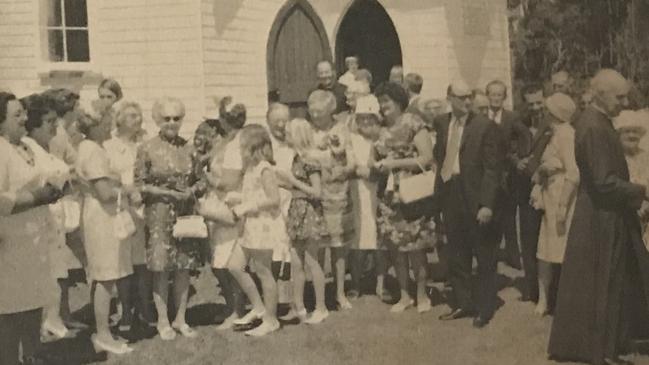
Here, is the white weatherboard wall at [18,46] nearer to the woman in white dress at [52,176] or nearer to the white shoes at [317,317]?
the woman in white dress at [52,176]

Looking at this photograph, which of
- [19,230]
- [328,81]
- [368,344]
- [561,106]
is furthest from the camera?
[561,106]

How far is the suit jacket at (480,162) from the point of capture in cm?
275

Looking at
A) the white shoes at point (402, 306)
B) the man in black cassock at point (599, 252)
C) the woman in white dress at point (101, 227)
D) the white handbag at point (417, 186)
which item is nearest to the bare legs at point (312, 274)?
the white shoes at point (402, 306)

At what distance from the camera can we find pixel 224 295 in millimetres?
3098

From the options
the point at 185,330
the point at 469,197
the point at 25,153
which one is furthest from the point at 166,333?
the point at 469,197

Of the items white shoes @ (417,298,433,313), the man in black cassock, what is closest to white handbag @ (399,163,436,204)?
white shoes @ (417,298,433,313)

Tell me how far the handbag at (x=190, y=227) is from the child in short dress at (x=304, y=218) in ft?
0.95

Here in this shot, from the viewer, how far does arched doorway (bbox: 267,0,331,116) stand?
2588 millimetres

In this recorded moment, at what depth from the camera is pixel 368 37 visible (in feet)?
8.50

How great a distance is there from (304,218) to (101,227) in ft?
2.09

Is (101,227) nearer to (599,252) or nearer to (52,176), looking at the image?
(52,176)

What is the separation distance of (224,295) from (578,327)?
1.18m

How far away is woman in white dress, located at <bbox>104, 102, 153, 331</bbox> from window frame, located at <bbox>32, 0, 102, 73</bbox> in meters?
0.17

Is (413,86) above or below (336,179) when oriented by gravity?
above
